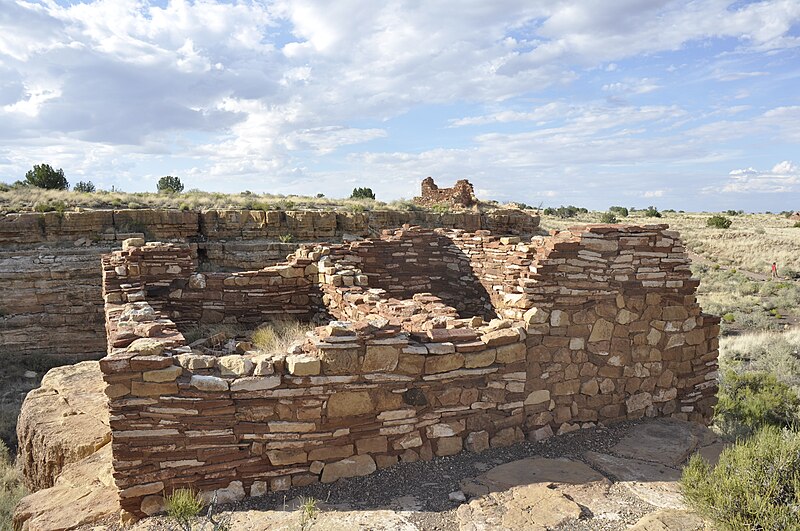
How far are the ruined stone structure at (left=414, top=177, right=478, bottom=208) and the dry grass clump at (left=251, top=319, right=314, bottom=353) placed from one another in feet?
76.6

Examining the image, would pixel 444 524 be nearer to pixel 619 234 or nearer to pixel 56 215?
pixel 619 234

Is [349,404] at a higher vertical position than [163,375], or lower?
lower

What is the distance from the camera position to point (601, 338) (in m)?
5.78

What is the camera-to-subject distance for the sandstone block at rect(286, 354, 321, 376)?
446 centimetres

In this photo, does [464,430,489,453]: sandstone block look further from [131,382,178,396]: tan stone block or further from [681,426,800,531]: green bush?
[131,382,178,396]: tan stone block

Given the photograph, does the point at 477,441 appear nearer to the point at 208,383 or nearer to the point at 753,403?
the point at 208,383

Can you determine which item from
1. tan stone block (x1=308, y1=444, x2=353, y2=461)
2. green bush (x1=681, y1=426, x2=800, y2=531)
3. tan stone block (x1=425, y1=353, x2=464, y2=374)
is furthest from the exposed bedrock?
green bush (x1=681, y1=426, x2=800, y2=531)

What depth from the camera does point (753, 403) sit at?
8.13 m

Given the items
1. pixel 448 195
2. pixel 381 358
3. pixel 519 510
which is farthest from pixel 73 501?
pixel 448 195

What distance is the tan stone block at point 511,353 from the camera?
5.22 metres

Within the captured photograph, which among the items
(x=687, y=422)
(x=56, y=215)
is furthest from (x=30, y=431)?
(x=56, y=215)

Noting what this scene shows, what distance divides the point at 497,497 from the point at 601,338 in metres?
2.39

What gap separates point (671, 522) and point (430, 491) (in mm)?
1875

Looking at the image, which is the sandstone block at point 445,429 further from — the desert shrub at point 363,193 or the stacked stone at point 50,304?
the desert shrub at point 363,193
